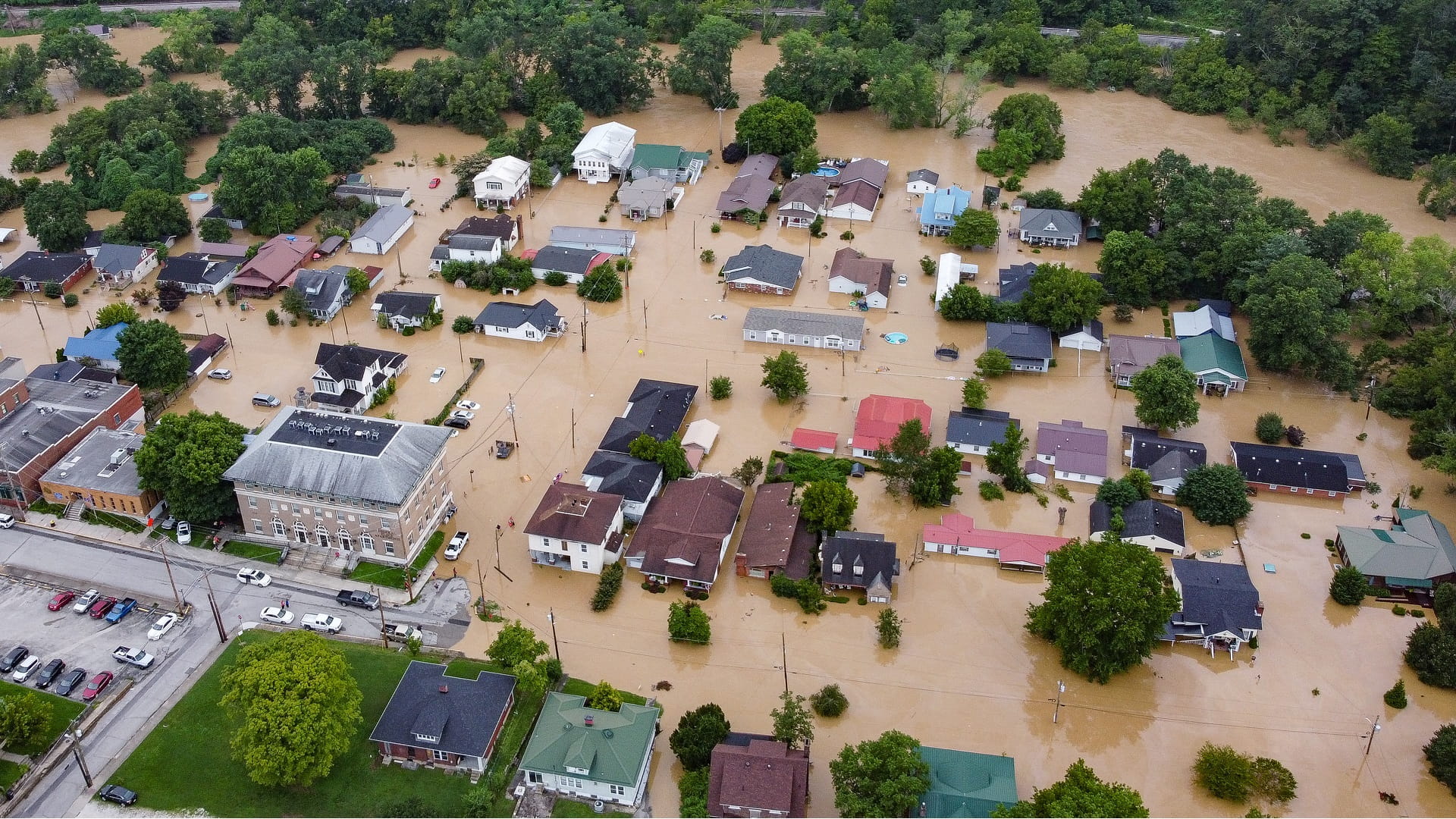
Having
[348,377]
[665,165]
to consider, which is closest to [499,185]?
[665,165]

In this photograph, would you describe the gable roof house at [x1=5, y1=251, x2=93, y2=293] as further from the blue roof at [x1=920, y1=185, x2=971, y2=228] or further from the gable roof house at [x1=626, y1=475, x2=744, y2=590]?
the blue roof at [x1=920, y1=185, x2=971, y2=228]

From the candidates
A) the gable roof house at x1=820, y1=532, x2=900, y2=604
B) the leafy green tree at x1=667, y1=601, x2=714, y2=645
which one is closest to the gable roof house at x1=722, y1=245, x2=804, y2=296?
the gable roof house at x1=820, y1=532, x2=900, y2=604

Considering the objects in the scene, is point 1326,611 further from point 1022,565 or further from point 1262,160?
point 1262,160

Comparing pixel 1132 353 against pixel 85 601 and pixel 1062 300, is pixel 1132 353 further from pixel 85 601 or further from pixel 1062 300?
pixel 85 601

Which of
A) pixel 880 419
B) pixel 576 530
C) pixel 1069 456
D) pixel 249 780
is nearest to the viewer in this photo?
pixel 249 780

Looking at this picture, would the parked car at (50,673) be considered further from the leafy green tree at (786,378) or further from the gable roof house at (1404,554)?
the gable roof house at (1404,554)

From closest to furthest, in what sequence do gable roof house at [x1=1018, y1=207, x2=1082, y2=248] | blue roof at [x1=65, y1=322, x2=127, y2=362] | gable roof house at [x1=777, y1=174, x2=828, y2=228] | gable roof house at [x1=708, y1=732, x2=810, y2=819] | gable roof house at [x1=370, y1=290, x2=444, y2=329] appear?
gable roof house at [x1=708, y1=732, x2=810, y2=819] → blue roof at [x1=65, y1=322, x2=127, y2=362] → gable roof house at [x1=370, y1=290, x2=444, y2=329] → gable roof house at [x1=1018, y1=207, x2=1082, y2=248] → gable roof house at [x1=777, y1=174, x2=828, y2=228]
